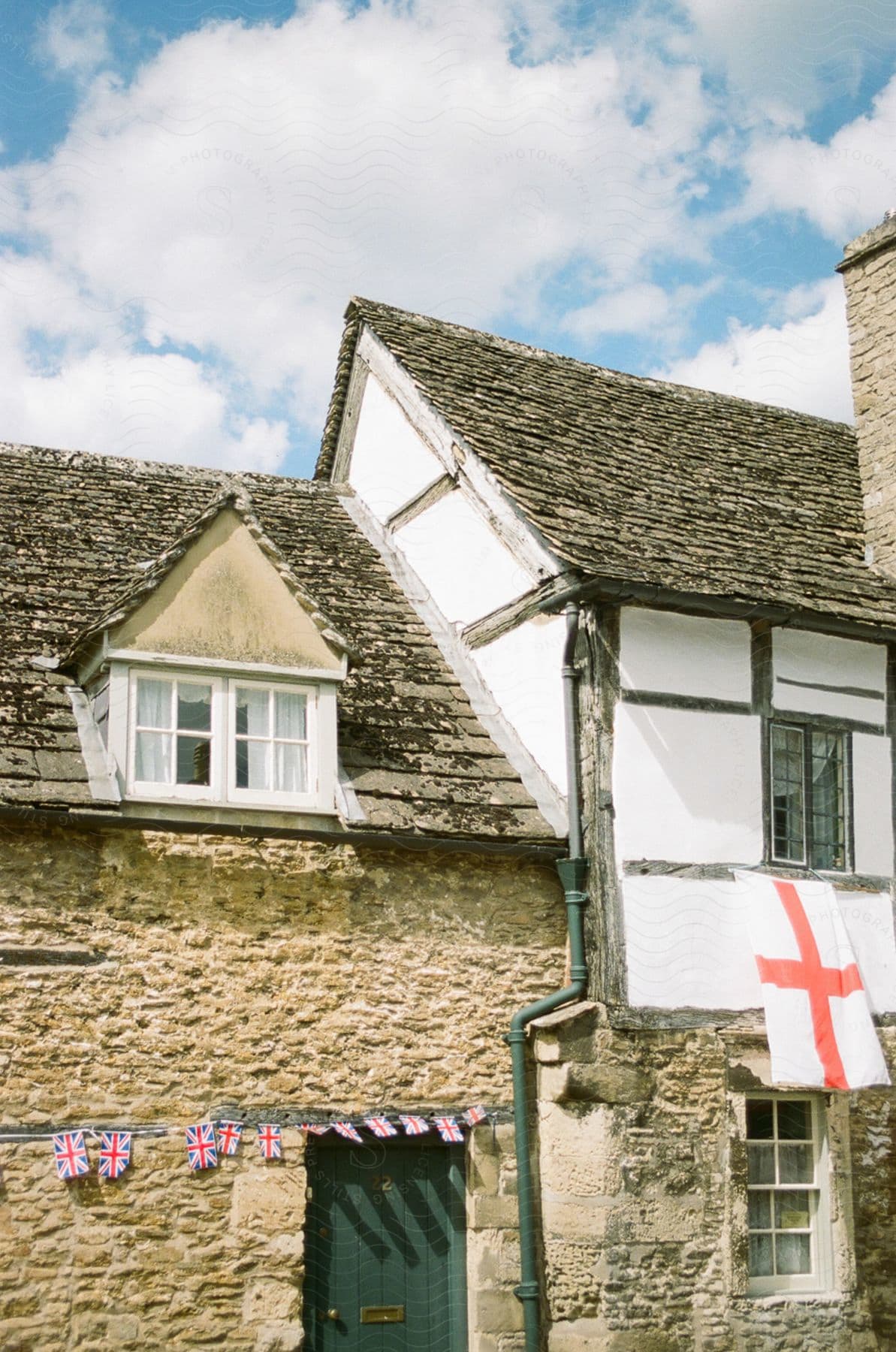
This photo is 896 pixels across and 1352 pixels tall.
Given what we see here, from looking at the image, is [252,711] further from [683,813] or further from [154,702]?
[683,813]

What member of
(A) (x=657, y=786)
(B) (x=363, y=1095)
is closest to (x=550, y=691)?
(A) (x=657, y=786)

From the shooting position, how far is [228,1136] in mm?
9227

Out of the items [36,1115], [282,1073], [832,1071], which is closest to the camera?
[36,1115]

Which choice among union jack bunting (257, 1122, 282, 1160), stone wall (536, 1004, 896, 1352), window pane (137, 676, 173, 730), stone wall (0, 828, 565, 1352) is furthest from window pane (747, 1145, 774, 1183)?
window pane (137, 676, 173, 730)

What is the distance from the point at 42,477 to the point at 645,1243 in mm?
8112

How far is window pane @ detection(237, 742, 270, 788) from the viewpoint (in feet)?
33.2

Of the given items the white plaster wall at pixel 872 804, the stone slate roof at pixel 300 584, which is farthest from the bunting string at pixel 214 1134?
the white plaster wall at pixel 872 804

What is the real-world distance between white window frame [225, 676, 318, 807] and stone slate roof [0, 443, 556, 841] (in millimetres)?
319

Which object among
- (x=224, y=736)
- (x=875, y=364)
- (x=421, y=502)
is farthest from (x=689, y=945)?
(x=875, y=364)

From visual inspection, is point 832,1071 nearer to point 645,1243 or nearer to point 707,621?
point 645,1243

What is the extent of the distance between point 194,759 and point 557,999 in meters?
2.93

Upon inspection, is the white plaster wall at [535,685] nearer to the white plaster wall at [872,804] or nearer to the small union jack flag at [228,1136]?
the white plaster wall at [872,804]

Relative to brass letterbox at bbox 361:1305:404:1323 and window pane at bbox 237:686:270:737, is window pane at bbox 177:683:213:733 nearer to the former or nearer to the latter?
window pane at bbox 237:686:270:737

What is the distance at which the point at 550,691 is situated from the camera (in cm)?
1123
